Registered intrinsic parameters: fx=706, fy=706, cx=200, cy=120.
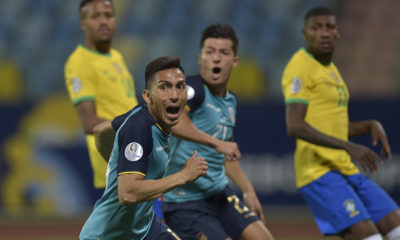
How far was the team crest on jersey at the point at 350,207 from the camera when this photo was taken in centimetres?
553

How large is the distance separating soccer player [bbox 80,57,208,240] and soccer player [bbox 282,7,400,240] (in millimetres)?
1633

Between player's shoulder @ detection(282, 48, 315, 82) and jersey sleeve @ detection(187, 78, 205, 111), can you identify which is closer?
jersey sleeve @ detection(187, 78, 205, 111)

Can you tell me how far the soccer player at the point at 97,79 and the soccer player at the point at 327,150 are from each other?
146 centimetres

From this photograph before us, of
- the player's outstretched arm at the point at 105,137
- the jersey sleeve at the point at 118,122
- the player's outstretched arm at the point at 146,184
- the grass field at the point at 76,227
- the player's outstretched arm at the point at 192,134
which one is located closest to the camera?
the player's outstretched arm at the point at 146,184

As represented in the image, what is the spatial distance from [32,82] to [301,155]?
8.51 metres

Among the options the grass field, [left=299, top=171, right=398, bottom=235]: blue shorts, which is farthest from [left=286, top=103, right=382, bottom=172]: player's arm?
the grass field

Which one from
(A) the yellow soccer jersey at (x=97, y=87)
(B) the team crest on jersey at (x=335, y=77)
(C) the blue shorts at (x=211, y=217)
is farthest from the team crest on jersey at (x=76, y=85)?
(B) the team crest on jersey at (x=335, y=77)

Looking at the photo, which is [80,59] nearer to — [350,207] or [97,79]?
[97,79]

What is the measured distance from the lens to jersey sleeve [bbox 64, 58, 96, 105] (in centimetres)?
602

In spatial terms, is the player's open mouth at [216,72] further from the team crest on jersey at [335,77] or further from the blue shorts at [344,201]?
the blue shorts at [344,201]

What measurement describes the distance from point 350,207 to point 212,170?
1.13 meters

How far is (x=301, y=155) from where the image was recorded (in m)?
5.97

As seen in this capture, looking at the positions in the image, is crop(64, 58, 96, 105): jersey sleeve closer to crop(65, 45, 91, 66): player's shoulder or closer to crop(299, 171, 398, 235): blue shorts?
crop(65, 45, 91, 66): player's shoulder

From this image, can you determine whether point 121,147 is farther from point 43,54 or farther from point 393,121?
point 43,54
